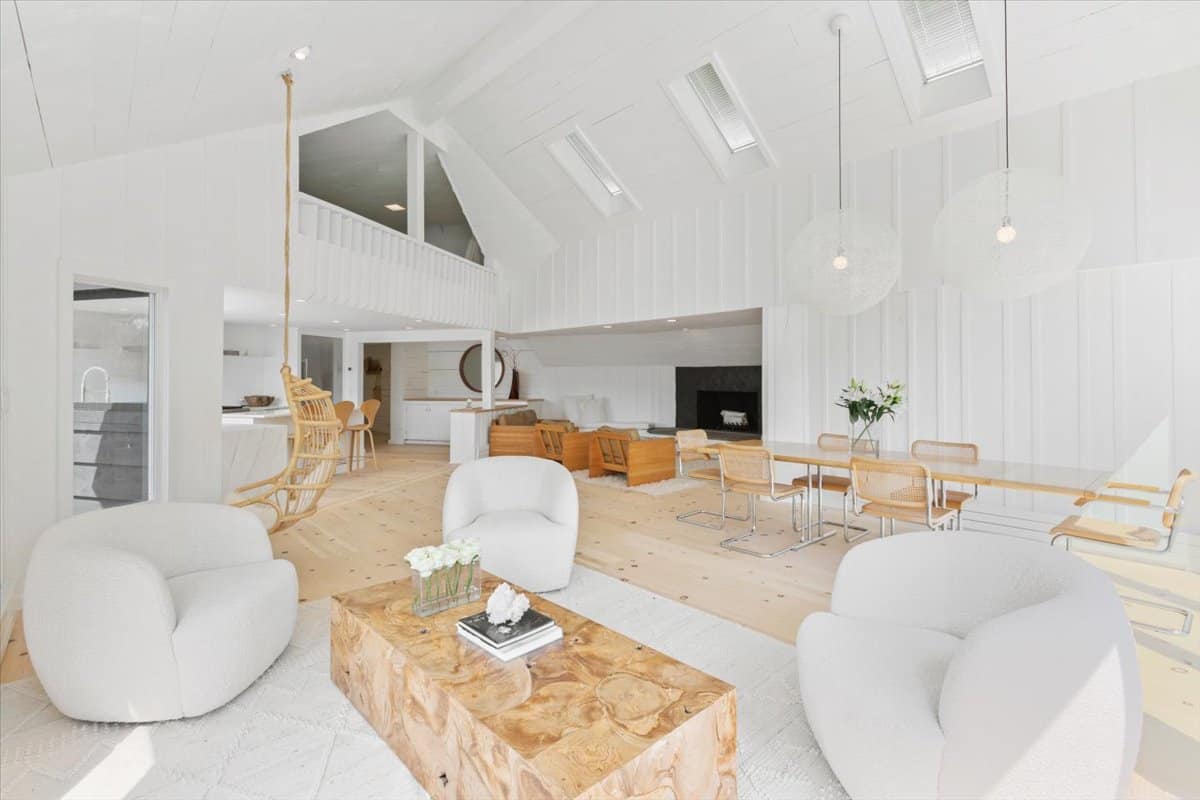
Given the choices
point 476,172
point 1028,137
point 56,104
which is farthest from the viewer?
point 476,172

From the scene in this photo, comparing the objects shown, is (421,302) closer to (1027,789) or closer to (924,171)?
(924,171)

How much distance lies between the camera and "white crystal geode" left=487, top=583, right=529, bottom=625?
1.91 metres

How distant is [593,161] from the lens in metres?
7.09

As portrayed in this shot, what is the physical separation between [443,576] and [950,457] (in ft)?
12.4

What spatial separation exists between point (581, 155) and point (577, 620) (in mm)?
6389

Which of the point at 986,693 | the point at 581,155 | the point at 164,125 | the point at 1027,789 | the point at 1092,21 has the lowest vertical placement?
the point at 1027,789

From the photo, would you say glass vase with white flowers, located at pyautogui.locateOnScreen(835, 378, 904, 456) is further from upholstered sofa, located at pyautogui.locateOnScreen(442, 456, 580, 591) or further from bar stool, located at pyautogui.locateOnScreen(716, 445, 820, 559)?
upholstered sofa, located at pyautogui.locateOnScreen(442, 456, 580, 591)

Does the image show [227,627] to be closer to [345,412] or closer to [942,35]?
[345,412]

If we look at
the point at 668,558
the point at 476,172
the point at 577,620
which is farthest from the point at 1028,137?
the point at 476,172

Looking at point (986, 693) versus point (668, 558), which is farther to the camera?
point (668, 558)

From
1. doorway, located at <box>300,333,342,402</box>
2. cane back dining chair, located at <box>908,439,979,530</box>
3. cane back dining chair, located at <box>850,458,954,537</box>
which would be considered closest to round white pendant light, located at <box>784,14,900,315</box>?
cane back dining chair, located at <box>850,458,954,537</box>

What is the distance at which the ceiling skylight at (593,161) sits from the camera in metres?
6.76

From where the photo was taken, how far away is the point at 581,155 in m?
7.08

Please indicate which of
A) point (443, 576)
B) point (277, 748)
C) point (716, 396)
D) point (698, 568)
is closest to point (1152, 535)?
point (698, 568)
